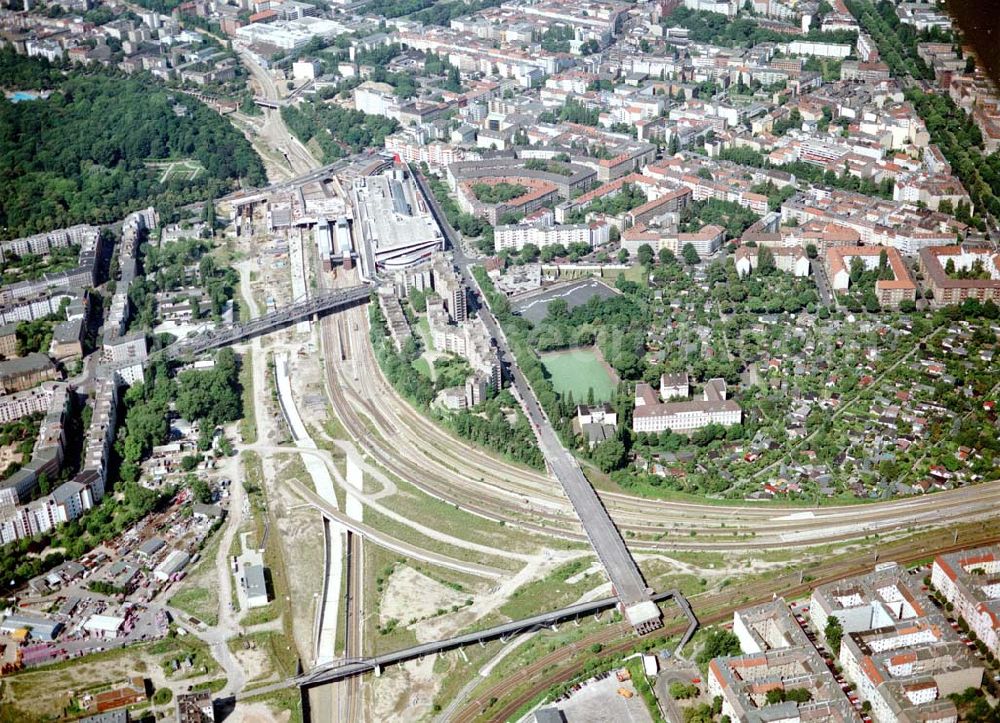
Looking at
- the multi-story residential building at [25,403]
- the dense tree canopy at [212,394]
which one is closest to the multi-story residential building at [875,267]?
the dense tree canopy at [212,394]

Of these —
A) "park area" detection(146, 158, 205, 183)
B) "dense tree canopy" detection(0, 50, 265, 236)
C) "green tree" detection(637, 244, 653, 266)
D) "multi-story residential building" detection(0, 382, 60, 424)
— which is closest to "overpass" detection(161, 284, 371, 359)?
"multi-story residential building" detection(0, 382, 60, 424)

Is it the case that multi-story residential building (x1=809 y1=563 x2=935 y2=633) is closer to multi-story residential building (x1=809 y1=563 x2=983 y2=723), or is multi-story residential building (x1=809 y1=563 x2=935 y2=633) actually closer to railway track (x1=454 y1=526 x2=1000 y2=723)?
multi-story residential building (x1=809 y1=563 x2=983 y2=723)

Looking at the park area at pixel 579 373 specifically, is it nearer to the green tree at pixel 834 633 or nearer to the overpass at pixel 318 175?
the green tree at pixel 834 633

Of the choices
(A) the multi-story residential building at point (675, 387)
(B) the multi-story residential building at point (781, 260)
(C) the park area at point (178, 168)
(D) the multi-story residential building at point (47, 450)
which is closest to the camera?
(D) the multi-story residential building at point (47, 450)

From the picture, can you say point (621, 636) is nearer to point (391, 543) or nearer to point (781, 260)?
point (391, 543)

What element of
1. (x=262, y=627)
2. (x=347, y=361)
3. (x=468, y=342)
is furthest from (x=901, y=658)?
(x=347, y=361)

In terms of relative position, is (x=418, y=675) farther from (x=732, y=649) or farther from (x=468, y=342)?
(x=468, y=342)
